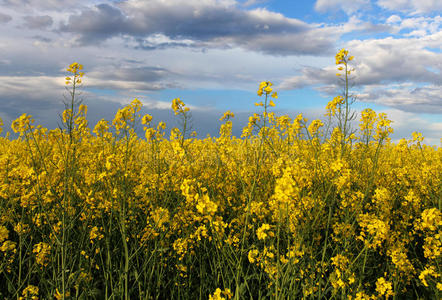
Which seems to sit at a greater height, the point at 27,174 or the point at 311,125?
the point at 311,125

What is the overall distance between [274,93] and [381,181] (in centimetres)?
368

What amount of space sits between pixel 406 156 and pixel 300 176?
20.5ft

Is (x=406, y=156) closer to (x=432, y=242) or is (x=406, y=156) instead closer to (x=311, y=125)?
(x=311, y=125)

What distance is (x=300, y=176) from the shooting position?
3.01 meters

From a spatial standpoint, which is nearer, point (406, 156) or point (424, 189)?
point (424, 189)

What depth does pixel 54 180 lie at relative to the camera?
4000 mm

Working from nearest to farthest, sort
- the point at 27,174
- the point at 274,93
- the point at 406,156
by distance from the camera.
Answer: the point at 274,93
the point at 27,174
the point at 406,156

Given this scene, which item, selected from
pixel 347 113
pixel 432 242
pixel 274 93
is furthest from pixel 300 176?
pixel 432 242

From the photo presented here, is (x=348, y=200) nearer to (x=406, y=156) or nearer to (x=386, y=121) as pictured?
(x=386, y=121)

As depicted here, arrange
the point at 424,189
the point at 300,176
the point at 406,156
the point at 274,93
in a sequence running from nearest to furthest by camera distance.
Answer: the point at 274,93 < the point at 300,176 < the point at 424,189 < the point at 406,156

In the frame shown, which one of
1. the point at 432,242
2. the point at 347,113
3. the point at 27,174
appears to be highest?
the point at 347,113

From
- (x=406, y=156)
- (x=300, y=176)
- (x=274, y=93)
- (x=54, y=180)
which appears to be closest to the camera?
(x=274, y=93)

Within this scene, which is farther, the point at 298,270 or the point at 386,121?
the point at 386,121

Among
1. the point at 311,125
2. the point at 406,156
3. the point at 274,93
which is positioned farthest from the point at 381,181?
the point at 274,93
